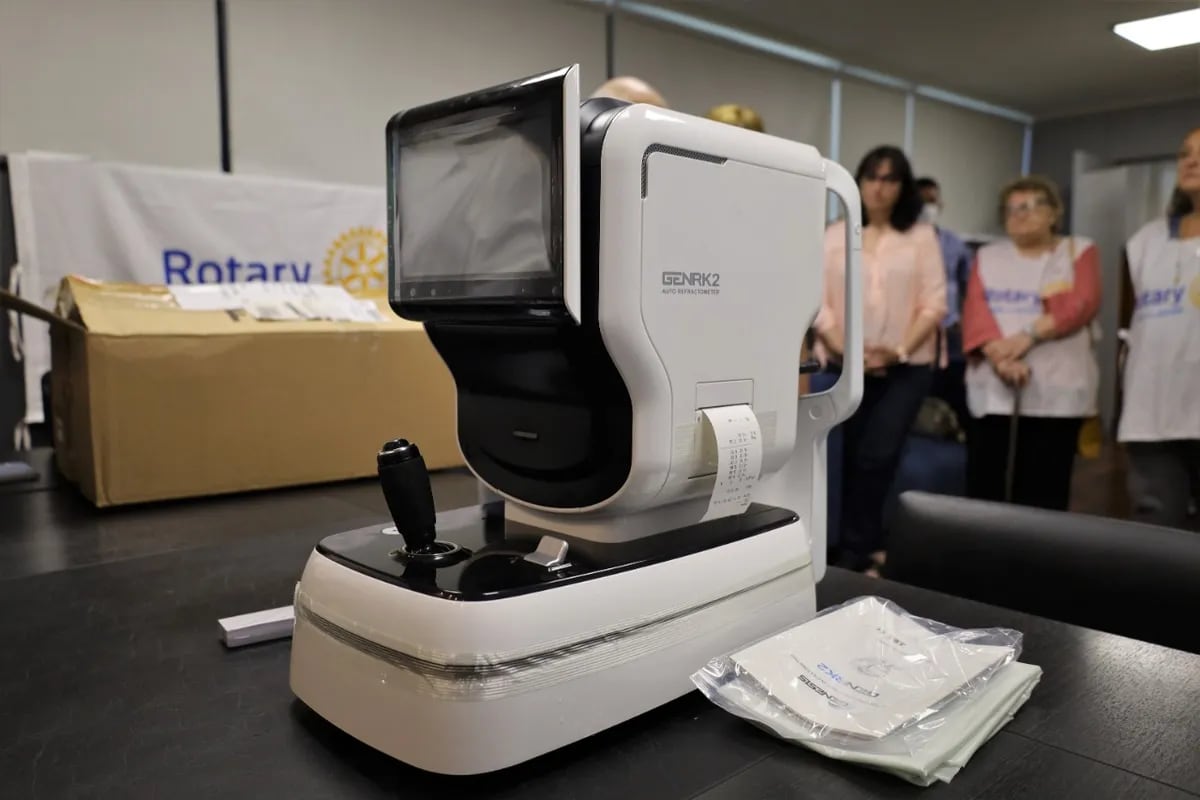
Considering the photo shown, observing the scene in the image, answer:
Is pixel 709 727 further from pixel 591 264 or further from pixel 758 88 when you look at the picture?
pixel 758 88

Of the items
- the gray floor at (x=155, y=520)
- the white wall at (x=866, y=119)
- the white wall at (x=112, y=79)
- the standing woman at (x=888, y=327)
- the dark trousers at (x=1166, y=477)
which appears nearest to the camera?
the gray floor at (x=155, y=520)

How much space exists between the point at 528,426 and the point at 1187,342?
6.63 feet

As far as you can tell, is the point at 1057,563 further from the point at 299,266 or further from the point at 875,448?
the point at 299,266

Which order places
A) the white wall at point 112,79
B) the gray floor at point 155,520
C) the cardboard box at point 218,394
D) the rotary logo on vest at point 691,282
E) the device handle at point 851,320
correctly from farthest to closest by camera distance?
the white wall at point 112,79 < the cardboard box at point 218,394 < the gray floor at point 155,520 < the device handle at point 851,320 < the rotary logo on vest at point 691,282

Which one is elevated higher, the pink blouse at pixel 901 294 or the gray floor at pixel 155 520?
the pink blouse at pixel 901 294

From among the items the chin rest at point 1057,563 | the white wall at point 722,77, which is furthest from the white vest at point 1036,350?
the chin rest at point 1057,563

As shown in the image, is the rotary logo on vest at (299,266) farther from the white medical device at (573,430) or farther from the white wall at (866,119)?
the white wall at (866,119)

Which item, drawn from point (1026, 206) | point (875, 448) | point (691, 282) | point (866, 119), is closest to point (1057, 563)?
point (691, 282)

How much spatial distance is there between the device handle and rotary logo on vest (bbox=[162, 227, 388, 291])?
142 centimetres

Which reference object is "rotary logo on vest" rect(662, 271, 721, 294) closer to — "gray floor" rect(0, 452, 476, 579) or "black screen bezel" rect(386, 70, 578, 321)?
"black screen bezel" rect(386, 70, 578, 321)

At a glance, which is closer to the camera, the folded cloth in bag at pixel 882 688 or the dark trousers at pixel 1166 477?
the folded cloth in bag at pixel 882 688

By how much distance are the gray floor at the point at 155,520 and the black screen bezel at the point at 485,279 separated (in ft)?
1.65

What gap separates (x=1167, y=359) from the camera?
208 centimetres

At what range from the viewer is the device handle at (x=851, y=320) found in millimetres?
783
